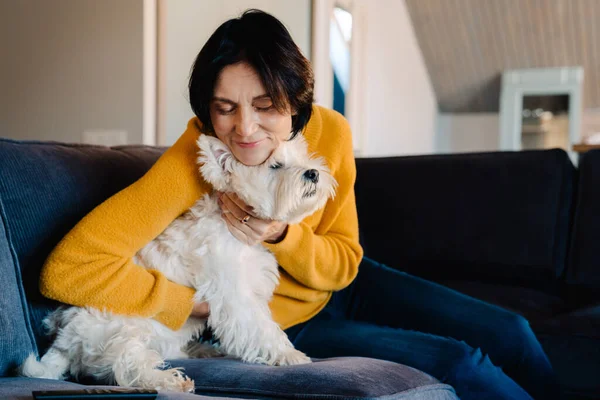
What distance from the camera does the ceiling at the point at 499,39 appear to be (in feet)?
19.3

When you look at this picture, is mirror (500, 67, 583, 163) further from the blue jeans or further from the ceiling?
the blue jeans

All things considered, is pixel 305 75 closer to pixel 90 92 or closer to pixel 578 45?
pixel 90 92

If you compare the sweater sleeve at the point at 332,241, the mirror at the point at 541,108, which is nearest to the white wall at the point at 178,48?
the sweater sleeve at the point at 332,241

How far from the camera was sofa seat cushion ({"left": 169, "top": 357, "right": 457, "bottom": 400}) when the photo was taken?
3.36ft

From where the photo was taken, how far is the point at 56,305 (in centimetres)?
127

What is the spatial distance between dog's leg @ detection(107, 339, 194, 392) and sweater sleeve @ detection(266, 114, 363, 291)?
1.20 feet

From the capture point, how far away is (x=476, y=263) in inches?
87.4

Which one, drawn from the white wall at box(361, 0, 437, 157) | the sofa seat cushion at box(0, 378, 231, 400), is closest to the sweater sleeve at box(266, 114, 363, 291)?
the sofa seat cushion at box(0, 378, 231, 400)

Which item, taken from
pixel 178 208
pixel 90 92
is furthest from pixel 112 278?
pixel 90 92

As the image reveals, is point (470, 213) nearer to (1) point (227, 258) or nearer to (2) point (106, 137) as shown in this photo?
(1) point (227, 258)

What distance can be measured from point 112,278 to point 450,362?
2.25ft

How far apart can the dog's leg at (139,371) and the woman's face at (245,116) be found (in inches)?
16.8

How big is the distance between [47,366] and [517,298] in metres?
1.47

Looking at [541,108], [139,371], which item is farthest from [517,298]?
[541,108]
